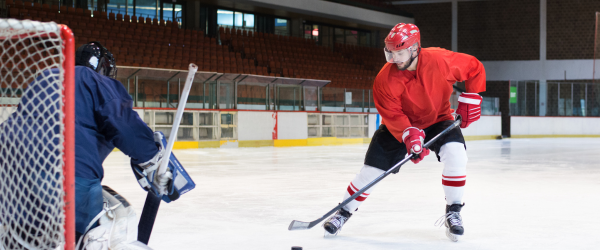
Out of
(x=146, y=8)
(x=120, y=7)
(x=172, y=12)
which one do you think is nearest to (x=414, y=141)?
(x=120, y=7)

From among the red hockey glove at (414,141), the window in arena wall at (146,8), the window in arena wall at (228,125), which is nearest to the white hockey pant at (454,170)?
the red hockey glove at (414,141)

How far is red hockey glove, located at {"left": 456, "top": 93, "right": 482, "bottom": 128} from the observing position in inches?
106

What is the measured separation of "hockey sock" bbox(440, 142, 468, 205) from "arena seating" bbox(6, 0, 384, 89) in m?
9.56

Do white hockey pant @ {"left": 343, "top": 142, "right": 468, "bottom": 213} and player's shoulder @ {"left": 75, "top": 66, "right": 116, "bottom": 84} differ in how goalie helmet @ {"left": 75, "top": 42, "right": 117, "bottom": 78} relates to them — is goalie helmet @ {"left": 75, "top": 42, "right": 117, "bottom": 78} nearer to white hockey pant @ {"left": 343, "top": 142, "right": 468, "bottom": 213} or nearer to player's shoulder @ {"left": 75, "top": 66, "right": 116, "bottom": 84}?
player's shoulder @ {"left": 75, "top": 66, "right": 116, "bottom": 84}

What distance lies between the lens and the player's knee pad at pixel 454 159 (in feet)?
8.42

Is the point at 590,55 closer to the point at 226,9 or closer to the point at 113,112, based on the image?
the point at 226,9

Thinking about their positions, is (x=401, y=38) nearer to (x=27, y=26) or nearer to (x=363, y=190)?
(x=363, y=190)

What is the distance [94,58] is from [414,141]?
57.8 inches

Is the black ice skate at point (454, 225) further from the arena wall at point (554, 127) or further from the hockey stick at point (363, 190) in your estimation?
the arena wall at point (554, 127)

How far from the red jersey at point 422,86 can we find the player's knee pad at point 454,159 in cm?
19

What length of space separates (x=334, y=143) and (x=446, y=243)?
10.5 meters

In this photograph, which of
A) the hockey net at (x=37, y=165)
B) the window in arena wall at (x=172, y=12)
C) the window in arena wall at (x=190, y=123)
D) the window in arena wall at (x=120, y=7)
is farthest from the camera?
the window in arena wall at (x=172, y=12)

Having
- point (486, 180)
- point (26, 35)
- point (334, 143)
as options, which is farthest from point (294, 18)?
point (26, 35)

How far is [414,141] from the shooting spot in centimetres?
246
